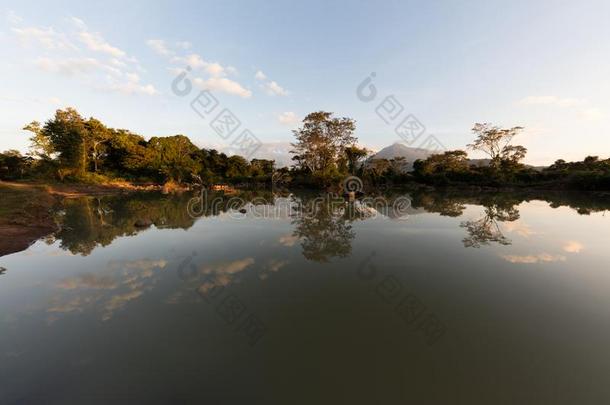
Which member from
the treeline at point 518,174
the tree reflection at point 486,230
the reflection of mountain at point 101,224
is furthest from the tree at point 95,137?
the treeline at point 518,174

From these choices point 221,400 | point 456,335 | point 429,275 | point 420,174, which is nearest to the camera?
point 221,400

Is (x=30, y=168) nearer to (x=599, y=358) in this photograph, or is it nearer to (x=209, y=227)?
(x=209, y=227)

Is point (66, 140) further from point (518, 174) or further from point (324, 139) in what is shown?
point (518, 174)

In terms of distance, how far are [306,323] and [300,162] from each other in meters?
49.6

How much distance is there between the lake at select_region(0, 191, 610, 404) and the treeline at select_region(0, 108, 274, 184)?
36498mm

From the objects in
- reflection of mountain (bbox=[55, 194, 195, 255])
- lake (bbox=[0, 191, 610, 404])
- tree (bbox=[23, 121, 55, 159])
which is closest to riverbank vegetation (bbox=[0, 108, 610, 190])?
tree (bbox=[23, 121, 55, 159])

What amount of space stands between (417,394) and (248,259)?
6300 millimetres

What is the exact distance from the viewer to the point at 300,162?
53.2m

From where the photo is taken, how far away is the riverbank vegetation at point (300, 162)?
36.3 m

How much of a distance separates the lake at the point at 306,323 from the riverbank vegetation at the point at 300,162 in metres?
34.2

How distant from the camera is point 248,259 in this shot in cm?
852

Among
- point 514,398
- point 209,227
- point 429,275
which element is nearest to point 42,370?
point 514,398

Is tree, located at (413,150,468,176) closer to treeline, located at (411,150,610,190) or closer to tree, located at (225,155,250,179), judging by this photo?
treeline, located at (411,150,610,190)

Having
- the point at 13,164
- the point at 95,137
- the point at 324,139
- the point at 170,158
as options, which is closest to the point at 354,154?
the point at 324,139
